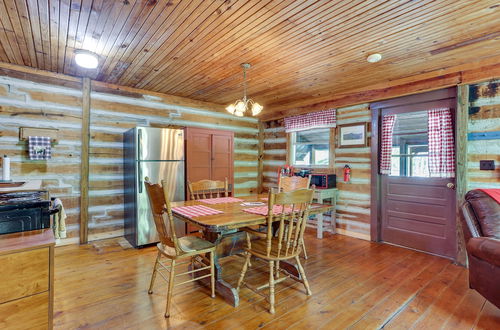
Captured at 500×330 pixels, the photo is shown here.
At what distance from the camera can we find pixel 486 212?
2264 mm

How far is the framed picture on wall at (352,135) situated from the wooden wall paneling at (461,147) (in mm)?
1235

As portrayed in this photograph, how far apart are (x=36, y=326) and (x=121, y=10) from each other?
2195 millimetres

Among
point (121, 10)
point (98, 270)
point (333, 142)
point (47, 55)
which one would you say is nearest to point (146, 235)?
point (98, 270)

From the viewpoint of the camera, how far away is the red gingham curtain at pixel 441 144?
3271 millimetres

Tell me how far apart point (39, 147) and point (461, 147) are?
→ 17.4 ft

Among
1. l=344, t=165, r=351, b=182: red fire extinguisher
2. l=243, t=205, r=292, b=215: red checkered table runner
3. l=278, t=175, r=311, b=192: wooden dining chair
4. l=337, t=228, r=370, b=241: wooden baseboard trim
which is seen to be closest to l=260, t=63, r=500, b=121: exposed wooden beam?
l=344, t=165, r=351, b=182: red fire extinguisher

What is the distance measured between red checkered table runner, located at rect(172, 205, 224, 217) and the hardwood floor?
0.76m

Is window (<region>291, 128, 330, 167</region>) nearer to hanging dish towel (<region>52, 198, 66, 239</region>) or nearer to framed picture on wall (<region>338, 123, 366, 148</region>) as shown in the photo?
framed picture on wall (<region>338, 123, 366, 148</region>)

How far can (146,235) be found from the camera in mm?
3623

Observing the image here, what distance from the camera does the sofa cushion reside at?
2.19m

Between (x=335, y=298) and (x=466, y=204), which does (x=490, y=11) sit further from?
(x=335, y=298)

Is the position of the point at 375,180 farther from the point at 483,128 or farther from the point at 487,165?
the point at 483,128

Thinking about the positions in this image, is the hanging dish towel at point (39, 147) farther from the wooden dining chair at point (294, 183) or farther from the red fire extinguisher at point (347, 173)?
the red fire extinguisher at point (347, 173)

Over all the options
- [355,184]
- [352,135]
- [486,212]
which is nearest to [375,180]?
[355,184]
